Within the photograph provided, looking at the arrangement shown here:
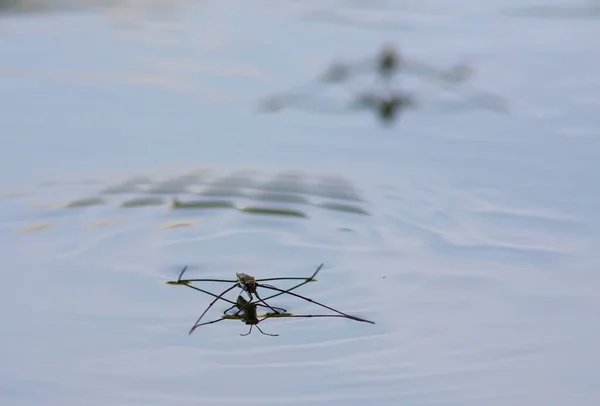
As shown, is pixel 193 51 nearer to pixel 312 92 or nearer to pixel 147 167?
pixel 312 92

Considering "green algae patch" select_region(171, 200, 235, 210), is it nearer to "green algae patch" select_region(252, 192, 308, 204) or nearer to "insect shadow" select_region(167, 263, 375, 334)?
"green algae patch" select_region(252, 192, 308, 204)

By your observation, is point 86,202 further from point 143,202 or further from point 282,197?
point 282,197

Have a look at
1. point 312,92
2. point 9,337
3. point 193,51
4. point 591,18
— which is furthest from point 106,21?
point 9,337

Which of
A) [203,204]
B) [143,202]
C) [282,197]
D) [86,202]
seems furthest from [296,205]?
[86,202]

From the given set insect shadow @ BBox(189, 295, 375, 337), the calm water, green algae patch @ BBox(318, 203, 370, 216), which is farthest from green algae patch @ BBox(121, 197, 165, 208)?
insect shadow @ BBox(189, 295, 375, 337)

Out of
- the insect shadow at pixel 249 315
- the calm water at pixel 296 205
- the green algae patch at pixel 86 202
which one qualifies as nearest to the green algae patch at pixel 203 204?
the calm water at pixel 296 205
